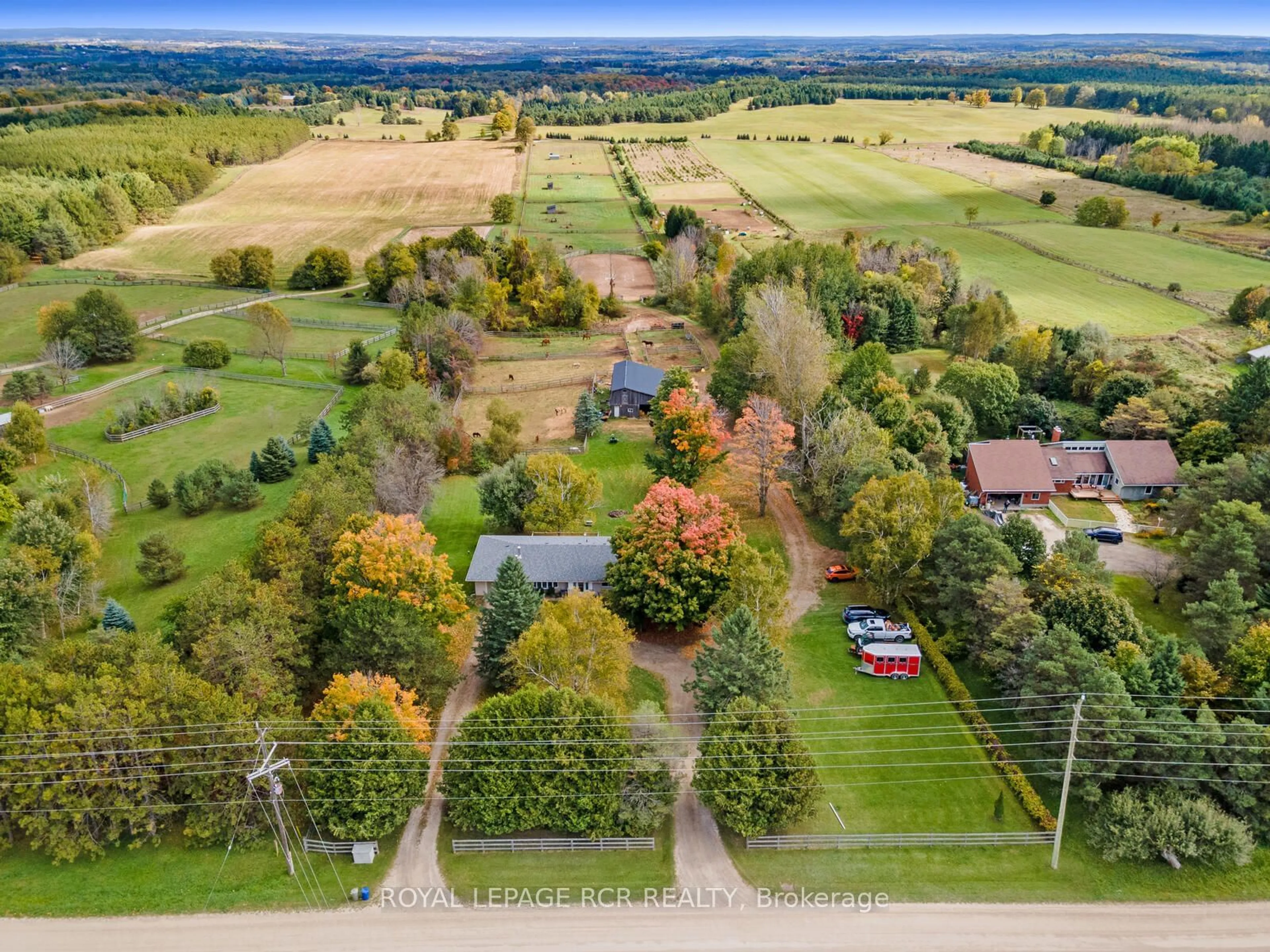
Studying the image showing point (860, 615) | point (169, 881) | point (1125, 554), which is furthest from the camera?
point (1125, 554)

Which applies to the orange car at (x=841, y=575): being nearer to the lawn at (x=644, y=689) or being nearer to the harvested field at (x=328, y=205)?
the lawn at (x=644, y=689)

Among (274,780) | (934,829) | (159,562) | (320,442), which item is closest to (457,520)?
(320,442)

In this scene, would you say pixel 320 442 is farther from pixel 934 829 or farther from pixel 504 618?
pixel 934 829

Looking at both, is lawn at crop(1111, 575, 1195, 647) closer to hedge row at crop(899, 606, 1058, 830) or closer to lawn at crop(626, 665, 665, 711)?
hedge row at crop(899, 606, 1058, 830)

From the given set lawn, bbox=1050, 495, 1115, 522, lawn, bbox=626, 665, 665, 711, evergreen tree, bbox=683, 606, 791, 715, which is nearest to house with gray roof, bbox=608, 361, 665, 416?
lawn, bbox=1050, 495, 1115, 522

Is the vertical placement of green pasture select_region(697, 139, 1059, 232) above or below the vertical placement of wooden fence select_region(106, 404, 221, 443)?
above

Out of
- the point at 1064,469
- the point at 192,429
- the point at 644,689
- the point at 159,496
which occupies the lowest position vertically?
the point at 192,429

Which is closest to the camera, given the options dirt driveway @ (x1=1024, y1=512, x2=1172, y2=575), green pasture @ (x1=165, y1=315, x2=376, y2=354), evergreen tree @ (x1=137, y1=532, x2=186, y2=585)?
evergreen tree @ (x1=137, y1=532, x2=186, y2=585)
